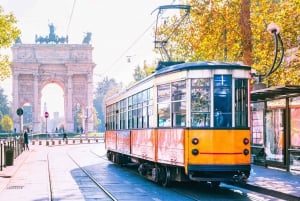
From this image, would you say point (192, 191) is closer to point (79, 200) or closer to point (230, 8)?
point (79, 200)

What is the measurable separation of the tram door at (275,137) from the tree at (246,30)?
160cm

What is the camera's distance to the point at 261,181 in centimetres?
1756

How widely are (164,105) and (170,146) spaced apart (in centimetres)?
A: 125

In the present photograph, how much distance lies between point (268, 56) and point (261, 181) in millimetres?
9244

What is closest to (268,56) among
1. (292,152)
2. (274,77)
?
(274,77)

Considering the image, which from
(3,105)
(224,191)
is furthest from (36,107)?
(224,191)

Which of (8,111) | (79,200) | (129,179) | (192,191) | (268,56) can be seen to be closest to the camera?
(79,200)

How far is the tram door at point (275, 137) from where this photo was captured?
21.7m

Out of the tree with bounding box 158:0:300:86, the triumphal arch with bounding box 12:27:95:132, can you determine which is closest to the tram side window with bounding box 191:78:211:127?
the tree with bounding box 158:0:300:86

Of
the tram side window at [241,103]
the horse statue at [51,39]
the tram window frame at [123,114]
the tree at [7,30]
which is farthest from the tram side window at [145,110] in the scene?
the horse statue at [51,39]

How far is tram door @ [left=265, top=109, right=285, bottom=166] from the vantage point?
71.3 ft

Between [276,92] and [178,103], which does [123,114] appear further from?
[178,103]

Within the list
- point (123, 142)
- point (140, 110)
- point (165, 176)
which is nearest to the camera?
point (165, 176)

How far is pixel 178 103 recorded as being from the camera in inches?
635
